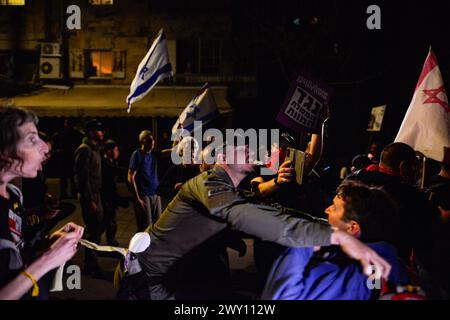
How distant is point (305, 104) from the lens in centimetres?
562

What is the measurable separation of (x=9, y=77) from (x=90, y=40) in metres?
4.07

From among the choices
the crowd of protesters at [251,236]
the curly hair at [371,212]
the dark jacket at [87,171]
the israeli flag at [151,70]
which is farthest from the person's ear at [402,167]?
the israeli flag at [151,70]

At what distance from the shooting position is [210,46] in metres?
19.3

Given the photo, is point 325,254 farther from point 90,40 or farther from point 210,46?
point 90,40

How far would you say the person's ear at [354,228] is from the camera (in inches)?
98.0

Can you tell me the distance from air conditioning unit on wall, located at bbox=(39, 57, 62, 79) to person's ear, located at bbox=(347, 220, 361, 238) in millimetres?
18659

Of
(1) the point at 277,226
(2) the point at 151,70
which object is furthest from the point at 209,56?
(1) the point at 277,226

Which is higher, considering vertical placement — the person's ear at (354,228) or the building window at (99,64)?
the building window at (99,64)

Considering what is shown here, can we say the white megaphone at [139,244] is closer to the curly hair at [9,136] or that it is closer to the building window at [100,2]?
the curly hair at [9,136]

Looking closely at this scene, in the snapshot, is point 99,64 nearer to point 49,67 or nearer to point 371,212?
point 49,67

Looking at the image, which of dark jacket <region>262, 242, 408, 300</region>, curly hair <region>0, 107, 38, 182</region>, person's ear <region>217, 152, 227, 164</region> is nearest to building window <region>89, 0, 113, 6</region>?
person's ear <region>217, 152, 227, 164</region>

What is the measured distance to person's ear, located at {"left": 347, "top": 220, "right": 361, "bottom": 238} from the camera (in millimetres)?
2488

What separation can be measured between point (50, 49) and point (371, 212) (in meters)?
18.9

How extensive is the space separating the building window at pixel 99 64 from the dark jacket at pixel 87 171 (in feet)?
43.9
